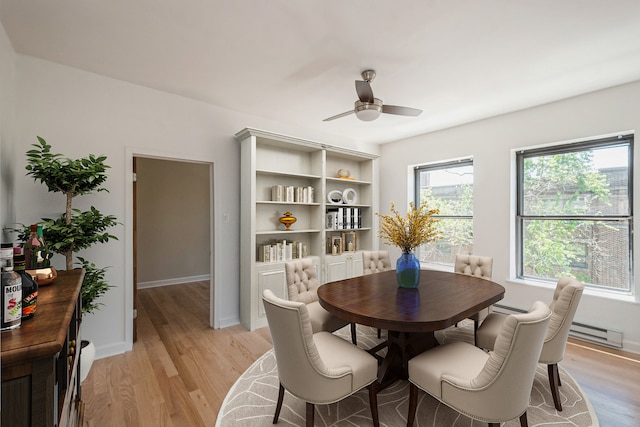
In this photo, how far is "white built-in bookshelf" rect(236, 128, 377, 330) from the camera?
3.52 metres

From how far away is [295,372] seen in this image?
1.67 m

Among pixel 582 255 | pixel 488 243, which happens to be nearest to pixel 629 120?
pixel 582 255

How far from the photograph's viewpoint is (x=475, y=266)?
3236 millimetres

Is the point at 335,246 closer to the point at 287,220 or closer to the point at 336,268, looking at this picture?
the point at 336,268

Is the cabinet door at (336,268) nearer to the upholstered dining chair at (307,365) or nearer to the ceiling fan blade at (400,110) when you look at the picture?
the ceiling fan blade at (400,110)

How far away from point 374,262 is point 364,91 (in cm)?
202

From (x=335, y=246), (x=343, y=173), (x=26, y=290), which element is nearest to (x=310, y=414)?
(x=26, y=290)

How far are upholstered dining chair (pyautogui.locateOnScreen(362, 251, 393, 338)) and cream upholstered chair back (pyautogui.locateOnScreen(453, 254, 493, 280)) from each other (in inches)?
32.8

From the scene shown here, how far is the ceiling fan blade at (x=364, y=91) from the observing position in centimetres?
235

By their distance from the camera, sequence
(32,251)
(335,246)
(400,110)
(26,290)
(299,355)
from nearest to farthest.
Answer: (26,290), (32,251), (299,355), (400,110), (335,246)

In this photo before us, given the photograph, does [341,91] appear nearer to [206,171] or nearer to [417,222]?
[417,222]

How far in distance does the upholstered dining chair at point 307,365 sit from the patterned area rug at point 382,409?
30 cm

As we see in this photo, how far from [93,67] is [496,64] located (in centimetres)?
368

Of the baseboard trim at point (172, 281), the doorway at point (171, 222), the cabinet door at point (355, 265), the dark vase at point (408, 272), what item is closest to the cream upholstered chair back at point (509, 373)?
the dark vase at point (408, 272)
